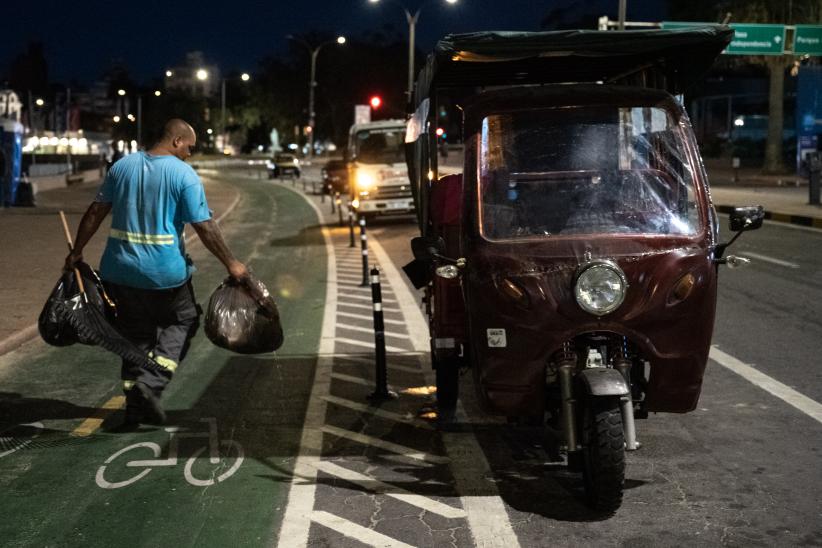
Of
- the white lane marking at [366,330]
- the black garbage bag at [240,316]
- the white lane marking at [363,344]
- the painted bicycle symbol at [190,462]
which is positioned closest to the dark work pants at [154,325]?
the black garbage bag at [240,316]

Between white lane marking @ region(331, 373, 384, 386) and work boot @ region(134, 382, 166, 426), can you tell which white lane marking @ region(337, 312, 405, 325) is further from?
work boot @ region(134, 382, 166, 426)

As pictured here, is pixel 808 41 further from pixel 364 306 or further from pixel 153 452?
pixel 153 452

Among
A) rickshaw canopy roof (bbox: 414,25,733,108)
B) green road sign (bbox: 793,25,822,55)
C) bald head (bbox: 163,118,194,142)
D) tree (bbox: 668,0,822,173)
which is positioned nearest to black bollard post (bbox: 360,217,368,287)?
rickshaw canopy roof (bbox: 414,25,733,108)

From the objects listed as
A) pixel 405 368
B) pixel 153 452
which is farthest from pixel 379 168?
pixel 153 452

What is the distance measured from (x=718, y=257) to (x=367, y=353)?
4319 mm

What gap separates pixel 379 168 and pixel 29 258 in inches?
416

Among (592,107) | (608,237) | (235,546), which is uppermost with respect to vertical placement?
(592,107)

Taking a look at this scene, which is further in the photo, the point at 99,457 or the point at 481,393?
the point at 99,457

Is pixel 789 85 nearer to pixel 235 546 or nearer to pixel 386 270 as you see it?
pixel 386 270

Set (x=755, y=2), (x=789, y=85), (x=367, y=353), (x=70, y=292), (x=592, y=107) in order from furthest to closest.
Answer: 1. (x=789, y=85)
2. (x=755, y=2)
3. (x=367, y=353)
4. (x=70, y=292)
5. (x=592, y=107)

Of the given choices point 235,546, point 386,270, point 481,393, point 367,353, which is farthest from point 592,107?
point 386,270

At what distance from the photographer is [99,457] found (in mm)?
6363

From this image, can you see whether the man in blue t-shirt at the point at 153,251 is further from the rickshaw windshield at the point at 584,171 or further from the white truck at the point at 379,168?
the white truck at the point at 379,168

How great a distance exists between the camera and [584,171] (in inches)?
239
